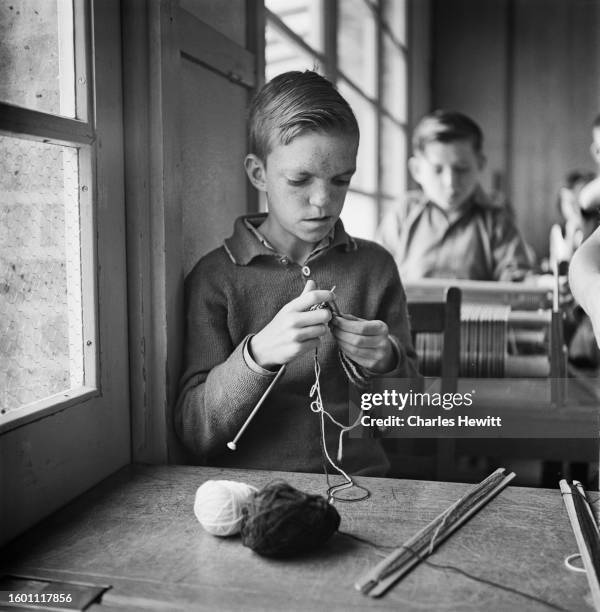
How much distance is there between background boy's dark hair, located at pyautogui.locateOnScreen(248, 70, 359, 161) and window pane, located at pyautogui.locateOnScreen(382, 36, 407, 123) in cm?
99

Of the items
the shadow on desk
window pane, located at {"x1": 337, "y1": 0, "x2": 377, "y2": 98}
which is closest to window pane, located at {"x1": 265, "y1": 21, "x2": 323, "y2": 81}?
window pane, located at {"x1": 337, "y1": 0, "x2": 377, "y2": 98}

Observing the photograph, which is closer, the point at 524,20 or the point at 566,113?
A: the point at 524,20

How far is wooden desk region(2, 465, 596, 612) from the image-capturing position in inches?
19.9

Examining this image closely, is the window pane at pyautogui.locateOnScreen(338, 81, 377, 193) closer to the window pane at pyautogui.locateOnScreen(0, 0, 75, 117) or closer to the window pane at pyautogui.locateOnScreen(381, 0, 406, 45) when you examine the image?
the window pane at pyautogui.locateOnScreen(381, 0, 406, 45)

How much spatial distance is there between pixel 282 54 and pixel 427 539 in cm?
107

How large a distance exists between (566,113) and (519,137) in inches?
11.1

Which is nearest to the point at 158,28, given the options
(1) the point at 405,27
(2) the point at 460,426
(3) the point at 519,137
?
(2) the point at 460,426

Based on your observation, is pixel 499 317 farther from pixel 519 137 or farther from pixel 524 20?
pixel 519 137

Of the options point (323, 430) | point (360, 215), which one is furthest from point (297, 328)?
point (360, 215)

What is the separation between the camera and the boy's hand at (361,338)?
2.44 feet

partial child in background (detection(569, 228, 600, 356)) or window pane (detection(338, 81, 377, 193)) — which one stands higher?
window pane (detection(338, 81, 377, 193))

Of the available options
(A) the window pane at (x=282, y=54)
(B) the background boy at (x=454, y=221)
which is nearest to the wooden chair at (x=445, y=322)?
(A) the window pane at (x=282, y=54)

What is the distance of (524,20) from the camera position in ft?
11.4

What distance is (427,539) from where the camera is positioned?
0.58 m
